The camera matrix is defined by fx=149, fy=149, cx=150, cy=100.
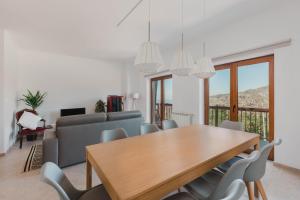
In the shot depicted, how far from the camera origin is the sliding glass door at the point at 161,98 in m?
5.21

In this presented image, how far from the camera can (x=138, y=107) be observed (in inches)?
248

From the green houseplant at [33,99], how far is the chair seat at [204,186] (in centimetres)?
496

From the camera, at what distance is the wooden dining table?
91 cm

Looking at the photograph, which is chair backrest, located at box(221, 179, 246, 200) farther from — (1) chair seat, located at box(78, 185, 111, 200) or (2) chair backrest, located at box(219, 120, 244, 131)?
(2) chair backrest, located at box(219, 120, 244, 131)

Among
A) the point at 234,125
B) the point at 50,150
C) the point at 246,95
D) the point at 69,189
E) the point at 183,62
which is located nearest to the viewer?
the point at 69,189

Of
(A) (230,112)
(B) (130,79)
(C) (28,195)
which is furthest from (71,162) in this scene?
(B) (130,79)

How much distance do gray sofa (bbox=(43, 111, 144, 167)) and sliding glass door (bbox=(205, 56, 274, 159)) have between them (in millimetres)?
2471

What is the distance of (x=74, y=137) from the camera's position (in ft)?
8.50

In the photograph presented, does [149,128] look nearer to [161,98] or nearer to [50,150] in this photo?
[50,150]

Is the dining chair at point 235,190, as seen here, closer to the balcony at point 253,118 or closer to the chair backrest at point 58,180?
the chair backrest at point 58,180

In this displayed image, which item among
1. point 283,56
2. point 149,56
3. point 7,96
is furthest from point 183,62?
point 7,96

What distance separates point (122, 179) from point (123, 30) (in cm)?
318

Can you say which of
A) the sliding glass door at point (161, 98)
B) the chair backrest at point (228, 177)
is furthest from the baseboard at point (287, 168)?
the sliding glass door at point (161, 98)

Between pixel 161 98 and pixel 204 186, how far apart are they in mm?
4197
